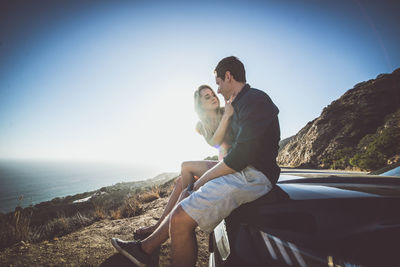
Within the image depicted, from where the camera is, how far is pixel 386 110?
685 inches

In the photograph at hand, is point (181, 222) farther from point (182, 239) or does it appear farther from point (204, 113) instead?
point (204, 113)

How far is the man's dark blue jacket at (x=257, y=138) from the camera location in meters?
1.28

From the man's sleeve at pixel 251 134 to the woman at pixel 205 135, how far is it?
1.65 feet

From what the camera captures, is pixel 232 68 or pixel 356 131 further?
pixel 356 131

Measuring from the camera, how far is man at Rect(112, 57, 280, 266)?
3.88 feet

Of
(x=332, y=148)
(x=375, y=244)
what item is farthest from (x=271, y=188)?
(x=332, y=148)

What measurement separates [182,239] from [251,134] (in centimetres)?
101

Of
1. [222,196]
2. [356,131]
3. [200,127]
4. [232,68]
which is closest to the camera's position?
[222,196]

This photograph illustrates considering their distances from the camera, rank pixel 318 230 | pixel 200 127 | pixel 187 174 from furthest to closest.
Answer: pixel 200 127, pixel 187 174, pixel 318 230

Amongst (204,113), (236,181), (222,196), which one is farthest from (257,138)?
(204,113)

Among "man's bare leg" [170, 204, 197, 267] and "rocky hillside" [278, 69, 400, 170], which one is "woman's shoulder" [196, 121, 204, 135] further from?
"rocky hillside" [278, 69, 400, 170]

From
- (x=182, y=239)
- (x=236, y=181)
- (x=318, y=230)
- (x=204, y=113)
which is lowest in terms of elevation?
(x=182, y=239)

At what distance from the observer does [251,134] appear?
127 cm

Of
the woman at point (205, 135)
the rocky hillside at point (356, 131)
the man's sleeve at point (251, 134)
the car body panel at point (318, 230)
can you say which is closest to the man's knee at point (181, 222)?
the car body panel at point (318, 230)
